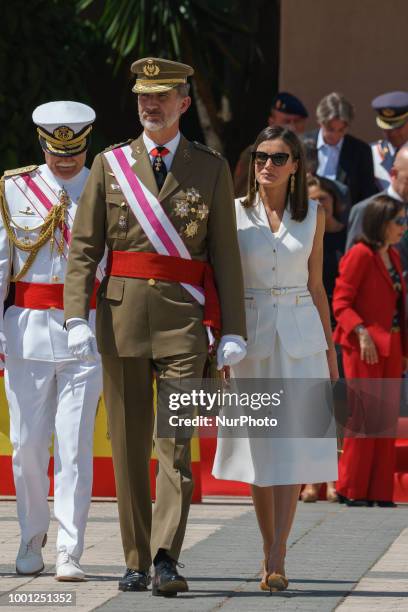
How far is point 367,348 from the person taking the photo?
33.1ft

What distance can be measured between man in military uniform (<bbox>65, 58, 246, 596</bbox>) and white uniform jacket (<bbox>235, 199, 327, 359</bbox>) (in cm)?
20

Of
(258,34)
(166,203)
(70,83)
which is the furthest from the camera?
(258,34)

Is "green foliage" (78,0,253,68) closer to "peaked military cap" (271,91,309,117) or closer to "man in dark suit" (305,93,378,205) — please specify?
"peaked military cap" (271,91,309,117)

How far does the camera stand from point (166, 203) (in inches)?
270

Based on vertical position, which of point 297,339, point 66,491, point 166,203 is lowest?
point 66,491

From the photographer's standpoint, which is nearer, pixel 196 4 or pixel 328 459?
pixel 328 459

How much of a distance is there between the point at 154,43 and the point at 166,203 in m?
8.33

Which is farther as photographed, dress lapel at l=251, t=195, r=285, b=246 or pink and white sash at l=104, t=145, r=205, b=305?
dress lapel at l=251, t=195, r=285, b=246

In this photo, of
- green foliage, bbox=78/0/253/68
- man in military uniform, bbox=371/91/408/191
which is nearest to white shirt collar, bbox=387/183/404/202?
man in military uniform, bbox=371/91/408/191

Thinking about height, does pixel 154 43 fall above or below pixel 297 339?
above

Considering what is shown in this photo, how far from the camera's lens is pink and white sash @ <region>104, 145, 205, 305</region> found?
6.79m

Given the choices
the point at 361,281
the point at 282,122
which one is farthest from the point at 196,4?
the point at 361,281

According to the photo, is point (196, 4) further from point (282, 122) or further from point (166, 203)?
point (166, 203)

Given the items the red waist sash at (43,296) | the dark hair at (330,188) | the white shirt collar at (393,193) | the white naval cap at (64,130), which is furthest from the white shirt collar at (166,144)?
the white shirt collar at (393,193)
